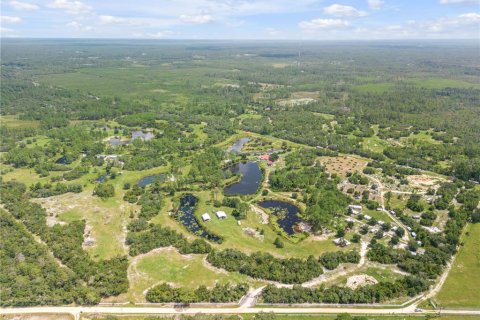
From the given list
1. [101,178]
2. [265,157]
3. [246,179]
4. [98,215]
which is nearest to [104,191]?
[98,215]

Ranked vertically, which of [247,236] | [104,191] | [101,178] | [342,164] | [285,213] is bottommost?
[247,236]

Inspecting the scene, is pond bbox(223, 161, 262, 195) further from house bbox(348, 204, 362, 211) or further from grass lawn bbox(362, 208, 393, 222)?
grass lawn bbox(362, 208, 393, 222)

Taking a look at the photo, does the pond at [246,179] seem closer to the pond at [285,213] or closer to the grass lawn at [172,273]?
the pond at [285,213]

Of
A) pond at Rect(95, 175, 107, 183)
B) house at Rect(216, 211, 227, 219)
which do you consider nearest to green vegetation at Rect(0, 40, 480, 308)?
house at Rect(216, 211, 227, 219)

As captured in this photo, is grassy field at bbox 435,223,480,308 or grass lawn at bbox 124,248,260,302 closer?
grassy field at bbox 435,223,480,308

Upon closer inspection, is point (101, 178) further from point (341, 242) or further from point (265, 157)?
point (341, 242)

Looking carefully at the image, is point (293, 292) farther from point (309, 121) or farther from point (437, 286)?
point (309, 121)
